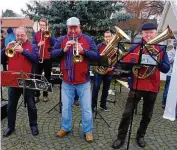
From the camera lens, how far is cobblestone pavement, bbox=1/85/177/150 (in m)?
4.05

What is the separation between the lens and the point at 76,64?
155 inches

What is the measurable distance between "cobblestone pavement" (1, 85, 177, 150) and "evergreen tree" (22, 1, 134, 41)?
3.80 meters

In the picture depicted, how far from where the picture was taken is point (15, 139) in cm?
420

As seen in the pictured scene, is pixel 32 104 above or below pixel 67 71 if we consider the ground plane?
below

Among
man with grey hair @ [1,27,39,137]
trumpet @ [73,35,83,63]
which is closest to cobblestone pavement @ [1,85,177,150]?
man with grey hair @ [1,27,39,137]

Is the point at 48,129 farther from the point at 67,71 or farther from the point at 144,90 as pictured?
the point at 144,90

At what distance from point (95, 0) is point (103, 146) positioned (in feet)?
17.8

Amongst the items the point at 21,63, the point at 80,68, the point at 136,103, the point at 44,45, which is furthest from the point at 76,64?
the point at 44,45

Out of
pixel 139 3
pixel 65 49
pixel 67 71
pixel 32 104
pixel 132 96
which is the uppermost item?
pixel 139 3

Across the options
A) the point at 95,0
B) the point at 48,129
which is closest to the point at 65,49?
the point at 48,129

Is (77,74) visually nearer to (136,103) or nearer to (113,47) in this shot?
(113,47)

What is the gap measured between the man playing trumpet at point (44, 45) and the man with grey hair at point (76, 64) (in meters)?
1.82

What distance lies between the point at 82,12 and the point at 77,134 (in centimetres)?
489

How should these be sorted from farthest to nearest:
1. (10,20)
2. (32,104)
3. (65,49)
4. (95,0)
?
(10,20), (95,0), (32,104), (65,49)
